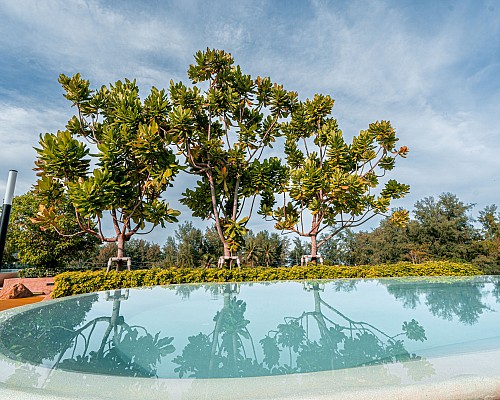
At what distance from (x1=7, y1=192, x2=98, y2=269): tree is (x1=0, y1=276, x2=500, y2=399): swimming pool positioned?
9.95 meters

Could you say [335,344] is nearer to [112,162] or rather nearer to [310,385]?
[310,385]

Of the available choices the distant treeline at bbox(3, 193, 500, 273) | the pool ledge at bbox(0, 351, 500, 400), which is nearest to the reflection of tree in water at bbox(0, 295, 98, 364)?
the pool ledge at bbox(0, 351, 500, 400)

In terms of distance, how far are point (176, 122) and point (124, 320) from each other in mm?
8436

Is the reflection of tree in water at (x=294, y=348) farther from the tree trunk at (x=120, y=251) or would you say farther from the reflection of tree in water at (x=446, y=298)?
the tree trunk at (x=120, y=251)

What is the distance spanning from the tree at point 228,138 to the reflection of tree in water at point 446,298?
23.9 feet

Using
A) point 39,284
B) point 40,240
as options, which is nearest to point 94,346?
point 39,284

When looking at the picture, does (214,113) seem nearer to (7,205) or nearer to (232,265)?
(232,265)

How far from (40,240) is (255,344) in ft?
58.0

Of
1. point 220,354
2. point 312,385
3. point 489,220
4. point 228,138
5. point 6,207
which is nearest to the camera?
point 312,385

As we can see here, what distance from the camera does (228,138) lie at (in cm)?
1598

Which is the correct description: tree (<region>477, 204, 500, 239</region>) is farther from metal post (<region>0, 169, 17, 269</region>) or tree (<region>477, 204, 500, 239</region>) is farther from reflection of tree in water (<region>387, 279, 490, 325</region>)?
metal post (<region>0, 169, 17, 269</region>)

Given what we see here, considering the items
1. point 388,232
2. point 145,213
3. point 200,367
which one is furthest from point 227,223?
point 388,232

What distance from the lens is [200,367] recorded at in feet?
11.9

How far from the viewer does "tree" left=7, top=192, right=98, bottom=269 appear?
17281mm
